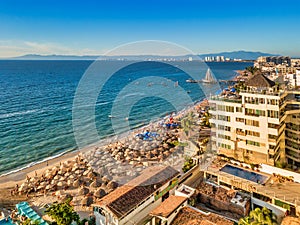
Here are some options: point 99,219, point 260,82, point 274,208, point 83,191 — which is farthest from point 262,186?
point 83,191

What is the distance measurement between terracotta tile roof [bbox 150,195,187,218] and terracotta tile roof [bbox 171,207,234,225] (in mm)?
383

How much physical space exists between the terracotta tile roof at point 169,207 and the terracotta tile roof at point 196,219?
Result: 1.26 feet

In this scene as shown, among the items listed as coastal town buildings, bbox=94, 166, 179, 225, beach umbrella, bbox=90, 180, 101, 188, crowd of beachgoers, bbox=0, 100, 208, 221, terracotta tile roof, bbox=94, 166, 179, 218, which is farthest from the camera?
beach umbrella, bbox=90, 180, 101, 188

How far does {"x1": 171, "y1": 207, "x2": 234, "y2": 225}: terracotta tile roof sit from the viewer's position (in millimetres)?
10195

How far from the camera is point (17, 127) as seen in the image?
36.0m

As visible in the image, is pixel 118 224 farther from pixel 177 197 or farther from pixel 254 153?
pixel 254 153

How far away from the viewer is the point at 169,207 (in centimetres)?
1125

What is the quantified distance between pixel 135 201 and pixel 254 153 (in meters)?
8.82

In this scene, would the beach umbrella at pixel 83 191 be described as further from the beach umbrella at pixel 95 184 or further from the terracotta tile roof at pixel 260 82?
the terracotta tile roof at pixel 260 82

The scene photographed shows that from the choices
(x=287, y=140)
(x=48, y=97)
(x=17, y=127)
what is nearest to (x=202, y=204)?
(x=287, y=140)

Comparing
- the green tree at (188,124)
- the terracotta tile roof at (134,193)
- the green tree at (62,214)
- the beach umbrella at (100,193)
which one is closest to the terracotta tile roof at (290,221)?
the terracotta tile roof at (134,193)

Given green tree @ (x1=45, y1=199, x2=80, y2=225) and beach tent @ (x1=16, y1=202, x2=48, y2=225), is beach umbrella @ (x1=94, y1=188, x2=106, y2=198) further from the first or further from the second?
green tree @ (x1=45, y1=199, x2=80, y2=225)

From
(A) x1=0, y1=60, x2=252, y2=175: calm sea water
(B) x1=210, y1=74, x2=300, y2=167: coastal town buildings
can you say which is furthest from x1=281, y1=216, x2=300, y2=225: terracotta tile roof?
(A) x1=0, y1=60, x2=252, y2=175: calm sea water

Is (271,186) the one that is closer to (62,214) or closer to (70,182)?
(62,214)
